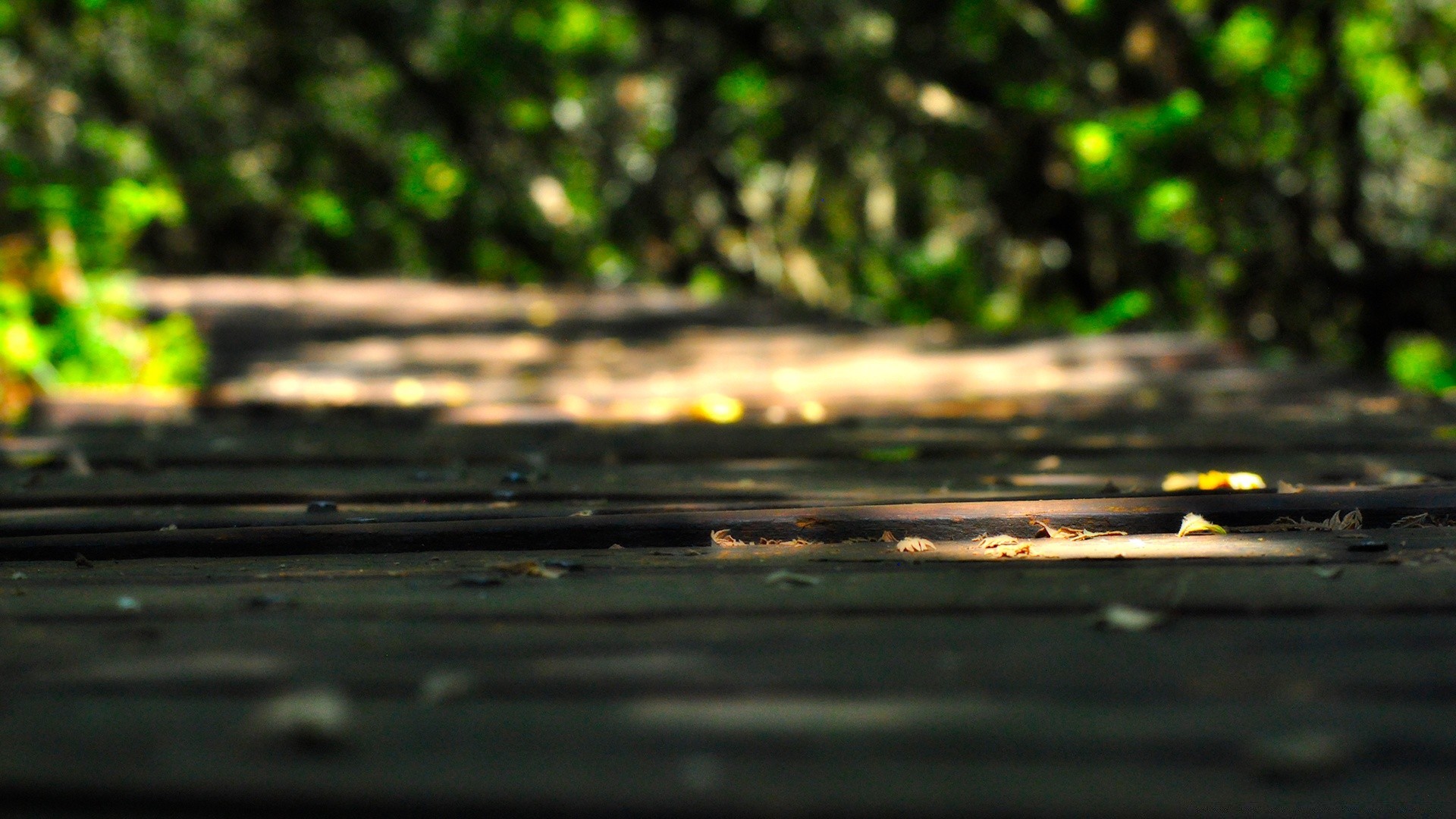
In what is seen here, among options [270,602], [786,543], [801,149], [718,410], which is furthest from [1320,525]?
[801,149]

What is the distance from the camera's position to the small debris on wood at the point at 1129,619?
1422mm

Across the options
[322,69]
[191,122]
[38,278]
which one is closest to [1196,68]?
[38,278]

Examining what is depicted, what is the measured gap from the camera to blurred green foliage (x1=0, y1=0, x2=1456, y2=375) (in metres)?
7.26

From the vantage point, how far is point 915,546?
6.27 feet

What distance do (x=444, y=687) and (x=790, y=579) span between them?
593 millimetres

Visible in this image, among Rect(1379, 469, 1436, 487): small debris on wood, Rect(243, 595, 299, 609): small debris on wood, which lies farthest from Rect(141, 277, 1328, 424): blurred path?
Rect(243, 595, 299, 609): small debris on wood

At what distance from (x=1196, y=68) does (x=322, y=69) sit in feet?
33.3

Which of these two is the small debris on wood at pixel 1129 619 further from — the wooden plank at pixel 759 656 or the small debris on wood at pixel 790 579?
the small debris on wood at pixel 790 579

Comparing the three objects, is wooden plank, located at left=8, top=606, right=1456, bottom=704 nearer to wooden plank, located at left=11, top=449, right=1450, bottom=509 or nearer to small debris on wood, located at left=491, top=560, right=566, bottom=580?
small debris on wood, located at left=491, top=560, right=566, bottom=580

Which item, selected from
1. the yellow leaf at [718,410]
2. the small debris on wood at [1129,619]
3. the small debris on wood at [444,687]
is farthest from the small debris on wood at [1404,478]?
the yellow leaf at [718,410]

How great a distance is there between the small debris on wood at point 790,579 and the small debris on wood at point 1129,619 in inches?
15.1

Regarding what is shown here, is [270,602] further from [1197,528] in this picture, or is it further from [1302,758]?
[1197,528]

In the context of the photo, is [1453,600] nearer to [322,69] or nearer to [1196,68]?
[1196,68]

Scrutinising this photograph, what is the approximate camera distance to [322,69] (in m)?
14.2
